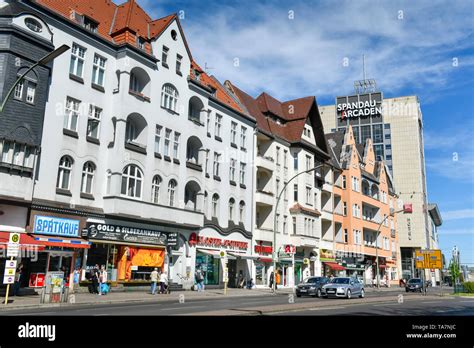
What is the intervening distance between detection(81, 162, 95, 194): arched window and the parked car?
1610 cm

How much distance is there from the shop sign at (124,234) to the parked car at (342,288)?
39.3 feet

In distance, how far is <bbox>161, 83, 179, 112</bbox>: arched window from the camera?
34.6 m

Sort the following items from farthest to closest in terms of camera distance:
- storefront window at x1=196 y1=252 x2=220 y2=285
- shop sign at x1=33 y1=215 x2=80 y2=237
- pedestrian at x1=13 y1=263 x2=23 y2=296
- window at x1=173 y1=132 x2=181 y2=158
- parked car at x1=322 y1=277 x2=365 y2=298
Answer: storefront window at x1=196 y1=252 x2=220 y2=285
window at x1=173 y1=132 x2=181 y2=158
parked car at x1=322 y1=277 x2=365 y2=298
shop sign at x1=33 y1=215 x2=80 y2=237
pedestrian at x1=13 y1=263 x2=23 y2=296

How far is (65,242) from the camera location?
26.1 metres

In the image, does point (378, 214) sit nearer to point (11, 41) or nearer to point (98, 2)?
point (98, 2)

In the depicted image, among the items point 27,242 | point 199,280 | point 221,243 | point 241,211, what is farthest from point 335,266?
point 27,242

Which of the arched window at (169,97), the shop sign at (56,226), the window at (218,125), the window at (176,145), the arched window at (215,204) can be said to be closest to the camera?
the shop sign at (56,226)

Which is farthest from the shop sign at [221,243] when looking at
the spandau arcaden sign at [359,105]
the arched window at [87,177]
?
the spandau arcaden sign at [359,105]

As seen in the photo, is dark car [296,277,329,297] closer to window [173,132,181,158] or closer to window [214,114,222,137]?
window [173,132,181,158]

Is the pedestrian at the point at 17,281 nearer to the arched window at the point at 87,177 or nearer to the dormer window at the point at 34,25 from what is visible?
the arched window at the point at 87,177

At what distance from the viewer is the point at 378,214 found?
74.1 m

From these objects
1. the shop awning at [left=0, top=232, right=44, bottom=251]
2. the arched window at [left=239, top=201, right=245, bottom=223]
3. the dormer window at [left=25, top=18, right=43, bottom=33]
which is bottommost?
the shop awning at [left=0, top=232, right=44, bottom=251]

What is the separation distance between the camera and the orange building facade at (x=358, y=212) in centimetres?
6012

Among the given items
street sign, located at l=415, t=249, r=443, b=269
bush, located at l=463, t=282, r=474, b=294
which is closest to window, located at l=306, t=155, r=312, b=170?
street sign, located at l=415, t=249, r=443, b=269
